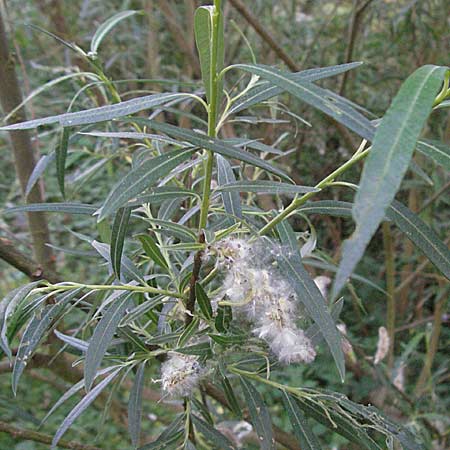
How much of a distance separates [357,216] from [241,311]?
284mm

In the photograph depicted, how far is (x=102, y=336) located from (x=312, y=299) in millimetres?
185

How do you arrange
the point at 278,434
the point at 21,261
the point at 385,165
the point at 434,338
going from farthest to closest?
the point at 434,338 < the point at 278,434 < the point at 21,261 < the point at 385,165

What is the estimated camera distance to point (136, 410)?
661mm

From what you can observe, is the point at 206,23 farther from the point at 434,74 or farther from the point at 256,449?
the point at 256,449

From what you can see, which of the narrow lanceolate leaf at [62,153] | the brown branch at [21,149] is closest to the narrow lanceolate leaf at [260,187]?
the narrow lanceolate leaf at [62,153]

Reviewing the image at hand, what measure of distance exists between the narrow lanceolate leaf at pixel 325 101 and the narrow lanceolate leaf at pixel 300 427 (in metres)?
0.35

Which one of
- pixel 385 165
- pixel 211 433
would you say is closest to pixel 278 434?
pixel 211 433

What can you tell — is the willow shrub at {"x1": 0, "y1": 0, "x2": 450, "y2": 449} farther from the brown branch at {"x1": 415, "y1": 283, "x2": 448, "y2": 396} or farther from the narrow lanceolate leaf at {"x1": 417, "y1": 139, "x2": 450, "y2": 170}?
the brown branch at {"x1": 415, "y1": 283, "x2": 448, "y2": 396}

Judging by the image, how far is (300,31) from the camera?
2.21 m

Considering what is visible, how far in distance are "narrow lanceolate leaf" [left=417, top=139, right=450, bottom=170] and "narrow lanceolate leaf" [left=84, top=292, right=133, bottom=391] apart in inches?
10.9

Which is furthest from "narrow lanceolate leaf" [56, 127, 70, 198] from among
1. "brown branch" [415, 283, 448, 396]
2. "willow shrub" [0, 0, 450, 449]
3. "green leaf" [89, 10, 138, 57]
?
"brown branch" [415, 283, 448, 396]

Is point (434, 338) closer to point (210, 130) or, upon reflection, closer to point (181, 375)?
point (181, 375)

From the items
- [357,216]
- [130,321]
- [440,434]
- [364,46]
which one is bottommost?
[440,434]

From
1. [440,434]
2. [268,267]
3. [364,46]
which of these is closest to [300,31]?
[364,46]
